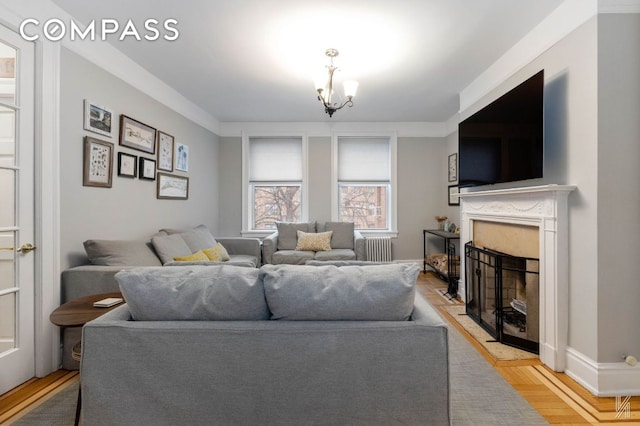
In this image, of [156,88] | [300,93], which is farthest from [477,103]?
[156,88]

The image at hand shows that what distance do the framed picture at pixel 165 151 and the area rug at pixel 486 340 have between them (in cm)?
367

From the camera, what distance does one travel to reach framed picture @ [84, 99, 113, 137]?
102 inches

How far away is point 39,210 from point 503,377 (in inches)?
132

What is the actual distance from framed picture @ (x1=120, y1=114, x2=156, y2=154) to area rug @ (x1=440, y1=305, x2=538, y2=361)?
3.71 m

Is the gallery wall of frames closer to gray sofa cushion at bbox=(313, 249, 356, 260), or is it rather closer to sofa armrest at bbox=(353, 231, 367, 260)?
gray sofa cushion at bbox=(313, 249, 356, 260)

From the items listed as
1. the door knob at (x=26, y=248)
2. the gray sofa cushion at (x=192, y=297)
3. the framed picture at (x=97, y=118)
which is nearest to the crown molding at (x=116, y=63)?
the framed picture at (x=97, y=118)

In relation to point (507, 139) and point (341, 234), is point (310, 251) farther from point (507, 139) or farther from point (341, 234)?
point (507, 139)

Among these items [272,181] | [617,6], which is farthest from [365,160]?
[617,6]

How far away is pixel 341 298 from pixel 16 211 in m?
2.20

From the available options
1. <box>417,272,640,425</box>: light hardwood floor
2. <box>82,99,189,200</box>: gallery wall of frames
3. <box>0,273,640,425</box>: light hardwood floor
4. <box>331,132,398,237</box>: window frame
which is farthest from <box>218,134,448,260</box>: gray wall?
<box>0,273,640,425</box>: light hardwood floor

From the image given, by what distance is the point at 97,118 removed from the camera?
273 centimetres

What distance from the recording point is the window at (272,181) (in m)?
5.60

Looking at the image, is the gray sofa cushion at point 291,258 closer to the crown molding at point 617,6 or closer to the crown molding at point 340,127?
the crown molding at point 340,127

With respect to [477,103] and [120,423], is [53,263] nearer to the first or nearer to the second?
[120,423]
